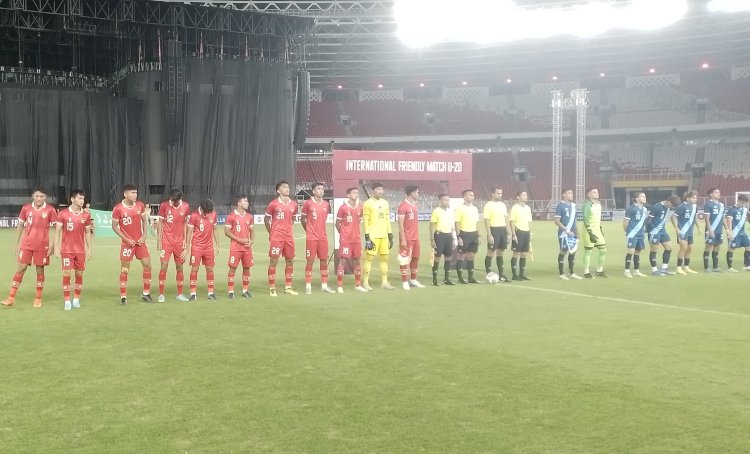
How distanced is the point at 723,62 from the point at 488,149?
19574 mm

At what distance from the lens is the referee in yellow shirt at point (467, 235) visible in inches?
558

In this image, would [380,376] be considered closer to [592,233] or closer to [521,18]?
[592,233]

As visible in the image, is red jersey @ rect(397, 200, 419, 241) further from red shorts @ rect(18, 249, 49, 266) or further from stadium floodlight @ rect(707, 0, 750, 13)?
stadium floodlight @ rect(707, 0, 750, 13)

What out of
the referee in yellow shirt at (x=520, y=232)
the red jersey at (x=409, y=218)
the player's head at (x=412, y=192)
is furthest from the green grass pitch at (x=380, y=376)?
the referee in yellow shirt at (x=520, y=232)

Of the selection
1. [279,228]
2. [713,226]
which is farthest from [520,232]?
[279,228]

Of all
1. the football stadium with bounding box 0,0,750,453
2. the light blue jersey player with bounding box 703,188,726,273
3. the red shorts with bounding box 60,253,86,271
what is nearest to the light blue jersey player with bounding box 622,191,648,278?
the football stadium with bounding box 0,0,750,453

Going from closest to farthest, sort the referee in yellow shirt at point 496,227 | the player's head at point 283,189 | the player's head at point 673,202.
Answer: the player's head at point 283,189
the referee in yellow shirt at point 496,227
the player's head at point 673,202

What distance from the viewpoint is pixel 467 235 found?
1425 cm

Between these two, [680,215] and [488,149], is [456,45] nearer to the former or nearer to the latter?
[488,149]

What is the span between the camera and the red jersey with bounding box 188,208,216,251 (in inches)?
468

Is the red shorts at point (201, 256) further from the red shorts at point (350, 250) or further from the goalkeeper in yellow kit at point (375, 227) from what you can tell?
the goalkeeper in yellow kit at point (375, 227)

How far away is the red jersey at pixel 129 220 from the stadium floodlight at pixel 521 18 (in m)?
29.9

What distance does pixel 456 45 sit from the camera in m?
52.7

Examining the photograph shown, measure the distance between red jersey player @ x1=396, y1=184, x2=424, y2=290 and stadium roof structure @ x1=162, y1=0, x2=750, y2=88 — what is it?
25.8 metres
